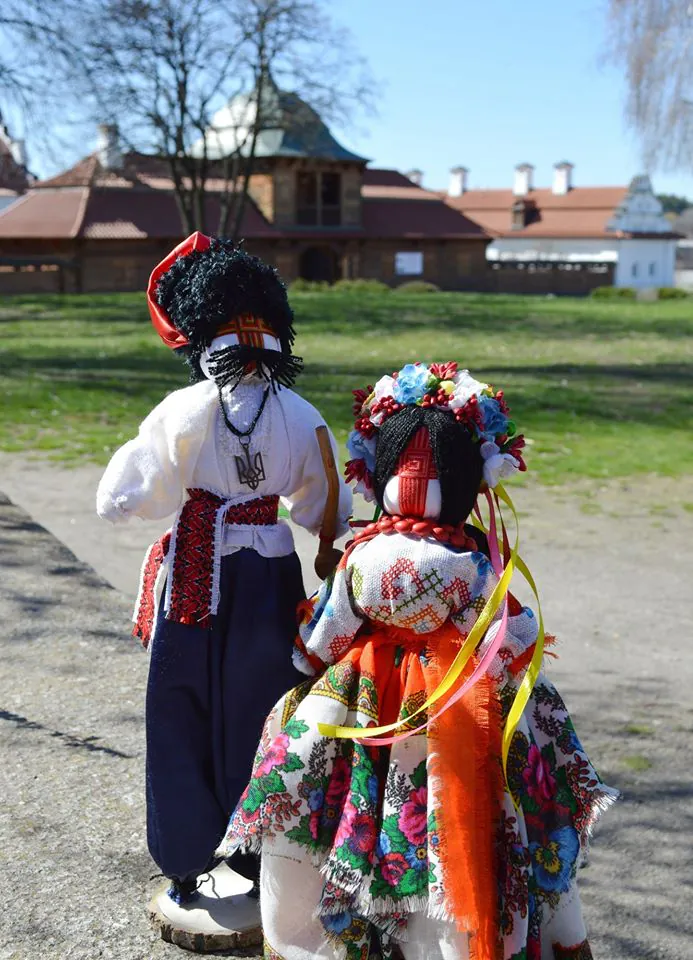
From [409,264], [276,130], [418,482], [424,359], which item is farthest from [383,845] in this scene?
[409,264]

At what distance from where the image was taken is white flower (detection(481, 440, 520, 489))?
2.75m

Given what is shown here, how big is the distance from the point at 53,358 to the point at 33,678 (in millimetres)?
12489

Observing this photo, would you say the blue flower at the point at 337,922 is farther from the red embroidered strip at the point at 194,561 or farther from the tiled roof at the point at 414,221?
the tiled roof at the point at 414,221

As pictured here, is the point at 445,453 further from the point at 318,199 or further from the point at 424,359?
the point at 318,199

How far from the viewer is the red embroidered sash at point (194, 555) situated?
2975mm

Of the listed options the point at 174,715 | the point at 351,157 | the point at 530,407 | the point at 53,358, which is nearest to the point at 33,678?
the point at 174,715

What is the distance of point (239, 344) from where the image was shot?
120 inches

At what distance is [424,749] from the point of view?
104 inches

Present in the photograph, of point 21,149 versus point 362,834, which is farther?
point 21,149

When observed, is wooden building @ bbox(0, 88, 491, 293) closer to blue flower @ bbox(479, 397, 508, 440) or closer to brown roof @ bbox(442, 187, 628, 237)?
brown roof @ bbox(442, 187, 628, 237)

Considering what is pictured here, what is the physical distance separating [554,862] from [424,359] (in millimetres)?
15071

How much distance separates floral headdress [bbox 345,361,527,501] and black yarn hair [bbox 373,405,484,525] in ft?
0.07

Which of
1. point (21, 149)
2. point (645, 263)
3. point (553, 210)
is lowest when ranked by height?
point (645, 263)

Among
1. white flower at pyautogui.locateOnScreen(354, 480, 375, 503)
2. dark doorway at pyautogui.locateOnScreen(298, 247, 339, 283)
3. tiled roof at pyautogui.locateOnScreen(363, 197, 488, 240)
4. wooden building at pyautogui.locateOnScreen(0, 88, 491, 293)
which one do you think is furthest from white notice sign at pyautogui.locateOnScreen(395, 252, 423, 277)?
white flower at pyautogui.locateOnScreen(354, 480, 375, 503)
